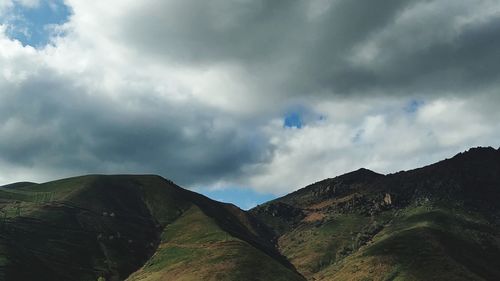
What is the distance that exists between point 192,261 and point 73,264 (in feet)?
156

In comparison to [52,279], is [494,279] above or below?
below

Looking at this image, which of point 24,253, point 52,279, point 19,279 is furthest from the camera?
point 24,253

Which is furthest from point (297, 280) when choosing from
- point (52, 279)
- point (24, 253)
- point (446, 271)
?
point (24, 253)

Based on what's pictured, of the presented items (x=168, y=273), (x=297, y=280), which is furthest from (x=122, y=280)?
(x=297, y=280)

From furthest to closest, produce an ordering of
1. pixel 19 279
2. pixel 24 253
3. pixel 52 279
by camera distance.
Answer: pixel 24 253
pixel 52 279
pixel 19 279

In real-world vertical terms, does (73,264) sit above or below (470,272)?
above

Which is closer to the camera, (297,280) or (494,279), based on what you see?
(297,280)

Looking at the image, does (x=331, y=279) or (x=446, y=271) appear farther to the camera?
(x=331, y=279)

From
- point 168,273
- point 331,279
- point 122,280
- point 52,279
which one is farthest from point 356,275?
point 52,279

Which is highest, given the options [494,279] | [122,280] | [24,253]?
[24,253]

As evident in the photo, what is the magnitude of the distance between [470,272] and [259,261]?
77.8 metres

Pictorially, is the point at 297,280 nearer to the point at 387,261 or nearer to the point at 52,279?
the point at 387,261

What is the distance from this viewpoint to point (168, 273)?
7387 inches

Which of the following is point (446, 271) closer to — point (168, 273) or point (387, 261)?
point (387, 261)
